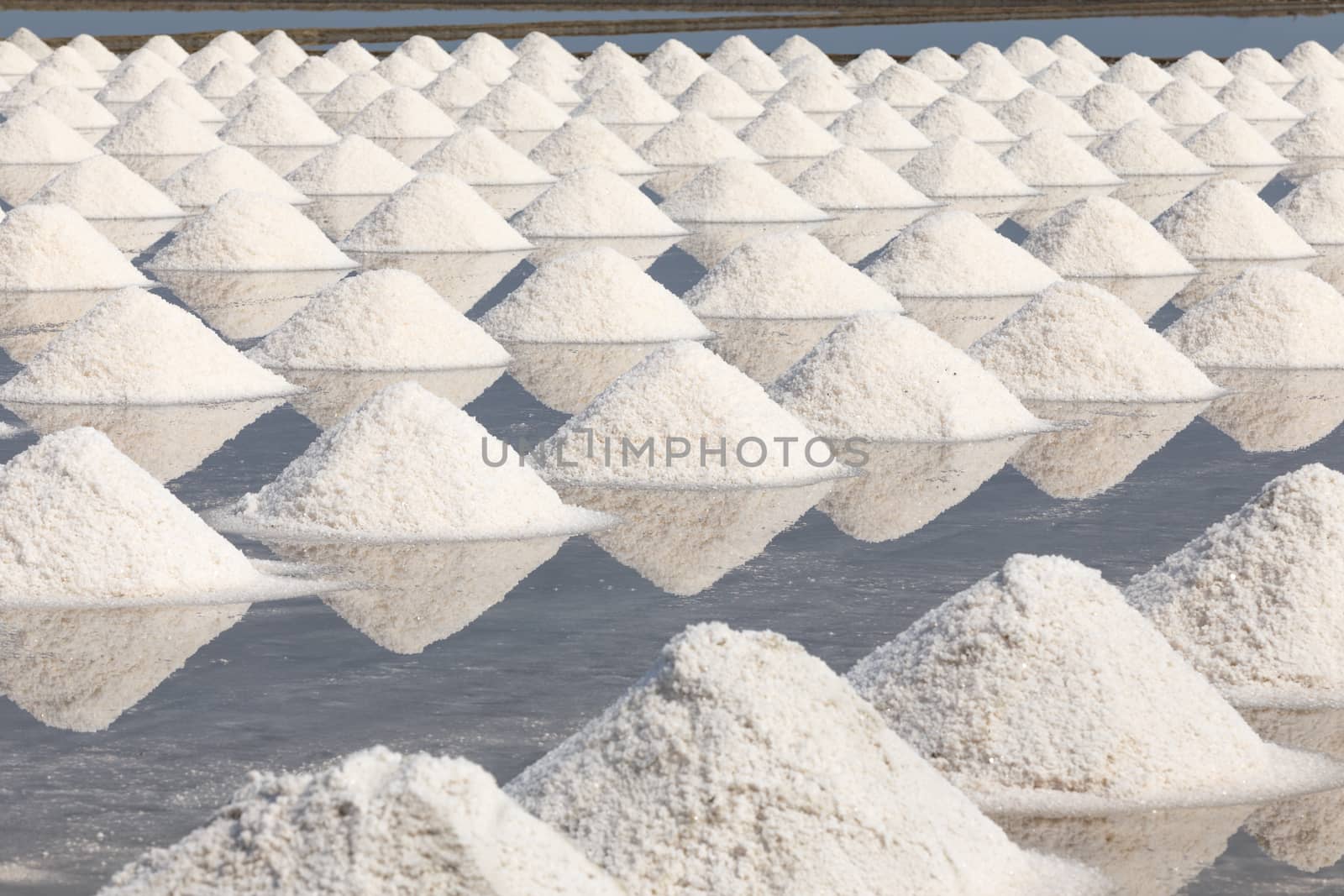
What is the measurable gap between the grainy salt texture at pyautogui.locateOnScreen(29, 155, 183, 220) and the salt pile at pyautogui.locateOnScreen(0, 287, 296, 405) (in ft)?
16.2

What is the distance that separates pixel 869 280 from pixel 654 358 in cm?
341

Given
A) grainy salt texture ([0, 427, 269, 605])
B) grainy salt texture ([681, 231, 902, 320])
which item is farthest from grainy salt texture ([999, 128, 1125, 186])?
grainy salt texture ([0, 427, 269, 605])

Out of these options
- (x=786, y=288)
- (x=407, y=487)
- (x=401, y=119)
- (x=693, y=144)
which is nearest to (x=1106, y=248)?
(x=786, y=288)

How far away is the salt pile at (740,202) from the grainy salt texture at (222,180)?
2252 millimetres

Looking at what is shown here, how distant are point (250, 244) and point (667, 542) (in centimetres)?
572

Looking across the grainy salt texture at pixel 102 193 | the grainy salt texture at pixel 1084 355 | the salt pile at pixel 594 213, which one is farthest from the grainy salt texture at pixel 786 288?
the grainy salt texture at pixel 102 193

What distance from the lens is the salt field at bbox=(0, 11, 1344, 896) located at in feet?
12.6

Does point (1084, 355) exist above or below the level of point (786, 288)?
below

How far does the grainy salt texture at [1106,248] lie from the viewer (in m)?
11.8

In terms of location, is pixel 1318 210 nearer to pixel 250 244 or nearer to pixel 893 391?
pixel 250 244

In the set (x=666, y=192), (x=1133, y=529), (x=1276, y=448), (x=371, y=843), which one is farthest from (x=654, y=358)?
(x=666, y=192)

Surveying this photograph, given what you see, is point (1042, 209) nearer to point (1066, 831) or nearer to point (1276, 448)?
point (1276, 448)

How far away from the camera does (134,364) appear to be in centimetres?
837

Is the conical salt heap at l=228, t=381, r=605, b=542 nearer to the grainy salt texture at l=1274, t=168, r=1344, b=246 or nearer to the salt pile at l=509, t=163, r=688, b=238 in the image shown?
the salt pile at l=509, t=163, r=688, b=238
